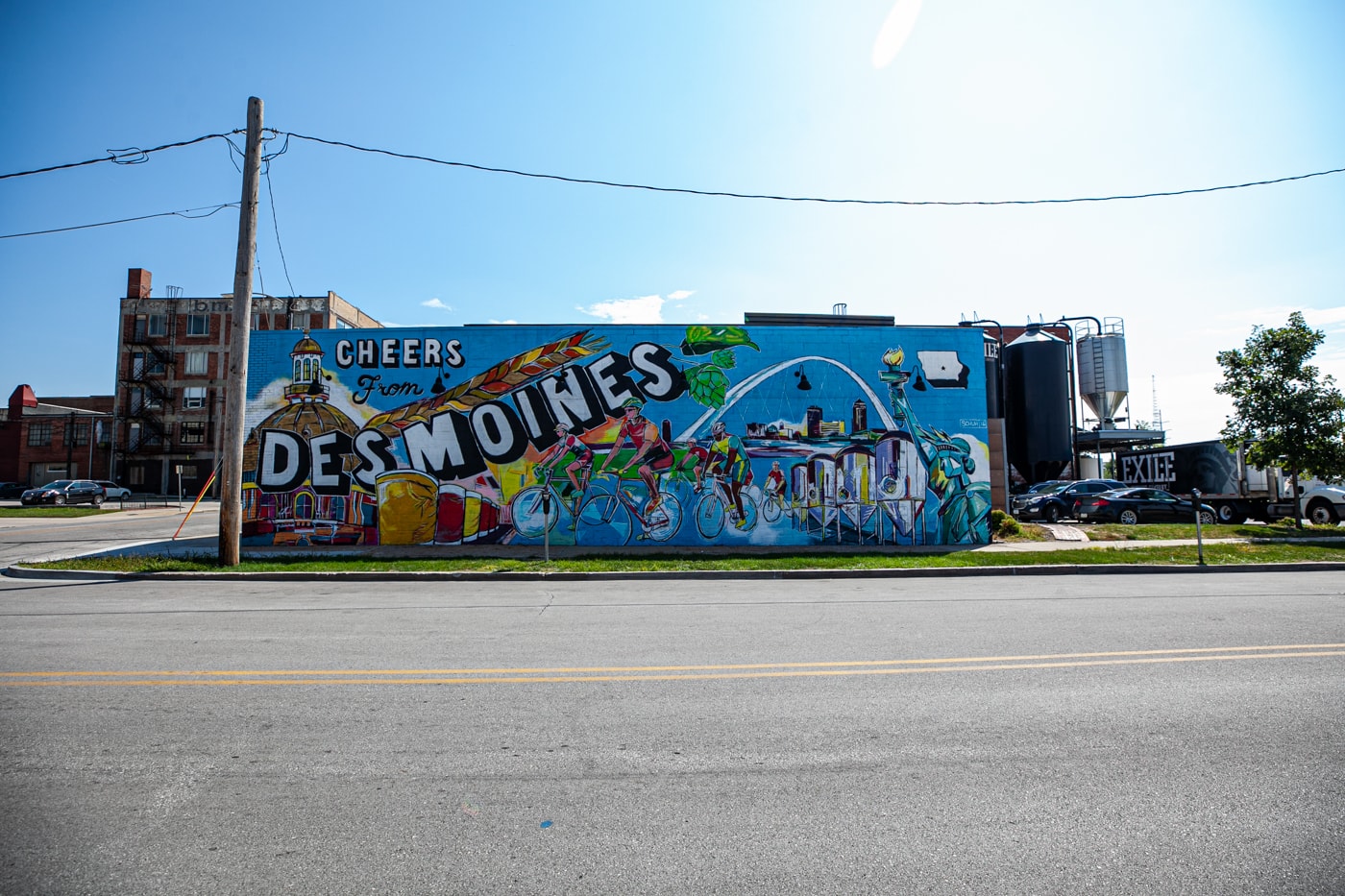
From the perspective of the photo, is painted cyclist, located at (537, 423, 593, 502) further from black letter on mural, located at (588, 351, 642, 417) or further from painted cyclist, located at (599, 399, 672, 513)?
black letter on mural, located at (588, 351, 642, 417)

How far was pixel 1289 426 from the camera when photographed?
21.6 metres

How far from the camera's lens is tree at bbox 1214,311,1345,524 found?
69.5ft

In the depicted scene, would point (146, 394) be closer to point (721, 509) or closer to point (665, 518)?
point (665, 518)

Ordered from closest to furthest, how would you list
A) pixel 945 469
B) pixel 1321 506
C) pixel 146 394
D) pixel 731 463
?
pixel 731 463 → pixel 945 469 → pixel 1321 506 → pixel 146 394

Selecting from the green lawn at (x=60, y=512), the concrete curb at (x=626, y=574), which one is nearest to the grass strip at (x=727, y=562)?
the concrete curb at (x=626, y=574)

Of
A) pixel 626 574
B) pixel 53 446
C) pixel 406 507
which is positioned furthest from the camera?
pixel 53 446

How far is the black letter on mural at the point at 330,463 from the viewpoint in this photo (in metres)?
17.9

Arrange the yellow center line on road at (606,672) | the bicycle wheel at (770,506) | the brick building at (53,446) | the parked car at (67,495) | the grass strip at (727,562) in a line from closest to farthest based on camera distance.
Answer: the yellow center line on road at (606,672)
the grass strip at (727,562)
the bicycle wheel at (770,506)
the parked car at (67,495)
the brick building at (53,446)

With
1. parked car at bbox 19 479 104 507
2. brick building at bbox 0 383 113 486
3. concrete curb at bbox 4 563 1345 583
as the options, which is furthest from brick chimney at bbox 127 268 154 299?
concrete curb at bbox 4 563 1345 583

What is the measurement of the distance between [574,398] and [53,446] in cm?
6759

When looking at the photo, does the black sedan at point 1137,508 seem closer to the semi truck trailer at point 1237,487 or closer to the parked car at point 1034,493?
the semi truck trailer at point 1237,487

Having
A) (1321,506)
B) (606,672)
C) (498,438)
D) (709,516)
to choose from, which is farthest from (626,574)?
(1321,506)

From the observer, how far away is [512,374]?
709 inches

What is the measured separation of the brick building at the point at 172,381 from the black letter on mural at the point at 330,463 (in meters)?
45.5
